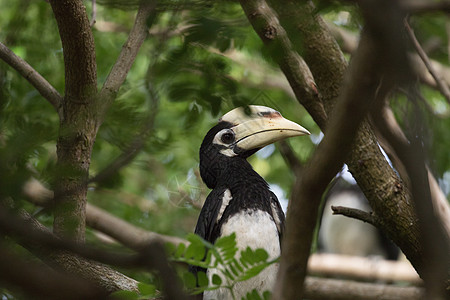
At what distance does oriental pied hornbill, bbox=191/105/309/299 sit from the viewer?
8.64 feet

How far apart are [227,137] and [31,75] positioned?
1.08 m


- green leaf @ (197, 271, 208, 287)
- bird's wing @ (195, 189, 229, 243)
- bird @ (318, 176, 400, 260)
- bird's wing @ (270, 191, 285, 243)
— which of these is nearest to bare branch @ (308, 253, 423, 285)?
bird's wing @ (270, 191, 285, 243)

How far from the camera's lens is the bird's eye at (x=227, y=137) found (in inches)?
127

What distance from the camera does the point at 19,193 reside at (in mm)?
1205

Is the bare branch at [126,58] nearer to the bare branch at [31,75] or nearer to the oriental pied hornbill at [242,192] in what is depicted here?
the bare branch at [31,75]

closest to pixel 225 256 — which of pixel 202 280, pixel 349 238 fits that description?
pixel 202 280

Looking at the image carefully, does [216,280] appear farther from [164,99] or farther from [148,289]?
[164,99]

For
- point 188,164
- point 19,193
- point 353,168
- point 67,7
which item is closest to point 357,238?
point 188,164

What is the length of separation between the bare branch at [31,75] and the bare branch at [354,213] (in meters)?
1.14

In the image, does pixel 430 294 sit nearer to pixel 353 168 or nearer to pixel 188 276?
pixel 188 276

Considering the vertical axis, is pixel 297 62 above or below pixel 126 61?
below

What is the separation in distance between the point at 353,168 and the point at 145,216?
2918mm

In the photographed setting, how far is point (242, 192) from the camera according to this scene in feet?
9.29

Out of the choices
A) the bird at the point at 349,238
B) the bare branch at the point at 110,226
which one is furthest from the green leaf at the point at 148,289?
the bird at the point at 349,238
